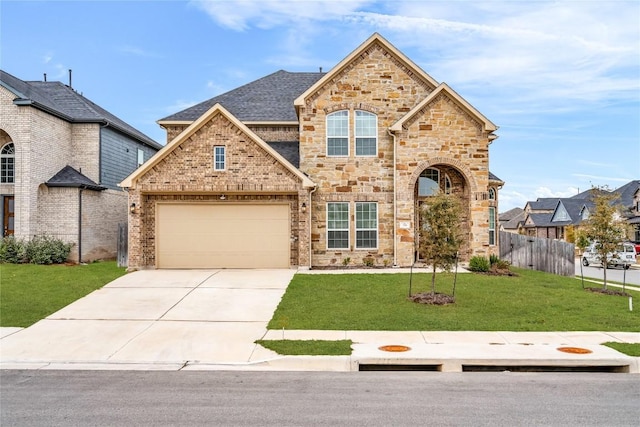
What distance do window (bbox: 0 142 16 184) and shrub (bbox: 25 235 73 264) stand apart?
359 cm

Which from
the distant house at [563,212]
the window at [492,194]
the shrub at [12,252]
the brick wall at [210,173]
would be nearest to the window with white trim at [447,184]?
the window at [492,194]

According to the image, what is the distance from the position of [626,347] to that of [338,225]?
11828mm

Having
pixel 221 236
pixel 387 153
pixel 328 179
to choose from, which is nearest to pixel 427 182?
pixel 387 153

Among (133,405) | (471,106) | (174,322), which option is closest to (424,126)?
(471,106)

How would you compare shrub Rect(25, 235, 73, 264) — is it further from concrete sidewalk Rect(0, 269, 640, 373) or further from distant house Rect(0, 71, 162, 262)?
concrete sidewalk Rect(0, 269, 640, 373)

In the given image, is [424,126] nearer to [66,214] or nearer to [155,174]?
[155,174]

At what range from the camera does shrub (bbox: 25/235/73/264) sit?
810 inches

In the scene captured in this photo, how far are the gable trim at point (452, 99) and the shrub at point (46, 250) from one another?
14.6 meters

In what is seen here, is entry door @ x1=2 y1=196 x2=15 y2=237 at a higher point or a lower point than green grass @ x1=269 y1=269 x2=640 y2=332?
higher

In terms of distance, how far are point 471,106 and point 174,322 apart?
1391 centimetres

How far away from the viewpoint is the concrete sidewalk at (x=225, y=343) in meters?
8.66

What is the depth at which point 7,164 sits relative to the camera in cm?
2266

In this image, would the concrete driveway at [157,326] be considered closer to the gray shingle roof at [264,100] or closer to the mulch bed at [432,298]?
the mulch bed at [432,298]

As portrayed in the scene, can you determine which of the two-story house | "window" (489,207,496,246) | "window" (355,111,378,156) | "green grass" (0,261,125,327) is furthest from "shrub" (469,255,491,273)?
"green grass" (0,261,125,327)
